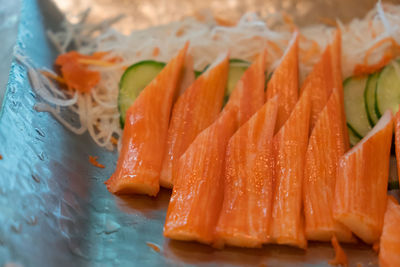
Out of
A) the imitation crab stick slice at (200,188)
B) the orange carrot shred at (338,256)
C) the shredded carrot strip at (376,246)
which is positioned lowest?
the orange carrot shred at (338,256)

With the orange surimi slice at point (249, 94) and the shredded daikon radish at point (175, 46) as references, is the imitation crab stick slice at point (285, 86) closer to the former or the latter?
the orange surimi slice at point (249, 94)

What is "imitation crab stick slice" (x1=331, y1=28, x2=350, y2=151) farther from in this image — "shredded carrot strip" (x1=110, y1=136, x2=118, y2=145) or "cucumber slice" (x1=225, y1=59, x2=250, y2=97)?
"shredded carrot strip" (x1=110, y1=136, x2=118, y2=145)

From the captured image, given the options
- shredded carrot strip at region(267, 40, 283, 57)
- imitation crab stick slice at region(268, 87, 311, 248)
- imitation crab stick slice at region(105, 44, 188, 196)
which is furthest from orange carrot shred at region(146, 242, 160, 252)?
shredded carrot strip at region(267, 40, 283, 57)

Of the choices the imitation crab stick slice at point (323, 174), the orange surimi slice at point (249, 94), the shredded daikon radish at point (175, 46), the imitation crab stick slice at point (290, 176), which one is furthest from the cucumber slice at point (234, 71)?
the imitation crab stick slice at point (323, 174)

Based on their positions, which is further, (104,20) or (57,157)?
(104,20)

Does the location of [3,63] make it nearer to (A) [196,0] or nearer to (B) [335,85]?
(A) [196,0]

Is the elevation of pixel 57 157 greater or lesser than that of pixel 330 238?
greater

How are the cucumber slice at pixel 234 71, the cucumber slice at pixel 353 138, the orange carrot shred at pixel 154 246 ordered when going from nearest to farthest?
1. the orange carrot shred at pixel 154 246
2. the cucumber slice at pixel 353 138
3. the cucumber slice at pixel 234 71

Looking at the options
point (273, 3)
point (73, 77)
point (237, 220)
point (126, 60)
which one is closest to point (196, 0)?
point (273, 3)
